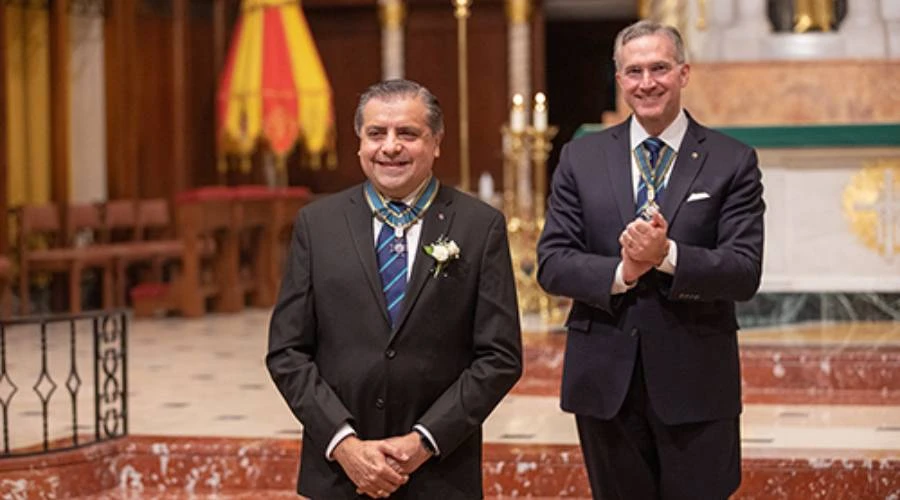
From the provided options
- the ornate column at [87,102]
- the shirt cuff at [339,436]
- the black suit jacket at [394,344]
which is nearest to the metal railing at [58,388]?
the black suit jacket at [394,344]

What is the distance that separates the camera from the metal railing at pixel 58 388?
6.30m

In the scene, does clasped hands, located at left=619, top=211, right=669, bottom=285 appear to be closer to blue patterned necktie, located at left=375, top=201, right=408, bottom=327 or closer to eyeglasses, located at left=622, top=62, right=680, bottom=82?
eyeglasses, located at left=622, top=62, right=680, bottom=82

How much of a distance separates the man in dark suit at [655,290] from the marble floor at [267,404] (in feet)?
7.59

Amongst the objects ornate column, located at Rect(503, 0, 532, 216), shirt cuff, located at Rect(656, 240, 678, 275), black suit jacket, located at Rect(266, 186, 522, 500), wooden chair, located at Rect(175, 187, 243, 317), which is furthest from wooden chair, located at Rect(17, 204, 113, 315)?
shirt cuff, located at Rect(656, 240, 678, 275)

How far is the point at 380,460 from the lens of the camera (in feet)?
10.9

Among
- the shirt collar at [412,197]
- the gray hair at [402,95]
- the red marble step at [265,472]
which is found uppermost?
the gray hair at [402,95]

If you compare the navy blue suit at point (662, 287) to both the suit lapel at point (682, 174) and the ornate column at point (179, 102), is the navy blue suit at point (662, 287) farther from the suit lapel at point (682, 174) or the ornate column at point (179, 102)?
the ornate column at point (179, 102)

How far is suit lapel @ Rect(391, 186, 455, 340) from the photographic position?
343cm

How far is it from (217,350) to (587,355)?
685 cm

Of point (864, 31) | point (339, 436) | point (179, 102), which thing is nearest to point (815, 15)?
point (864, 31)

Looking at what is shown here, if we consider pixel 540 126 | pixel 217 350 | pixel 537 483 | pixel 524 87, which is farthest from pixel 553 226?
pixel 524 87

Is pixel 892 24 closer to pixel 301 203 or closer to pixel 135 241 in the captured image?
pixel 301 203

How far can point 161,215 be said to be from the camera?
13.9m

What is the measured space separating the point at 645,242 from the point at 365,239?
627 mm
